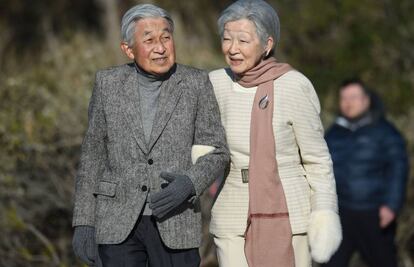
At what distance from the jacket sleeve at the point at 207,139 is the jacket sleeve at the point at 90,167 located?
435mm

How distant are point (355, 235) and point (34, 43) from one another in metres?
13.7

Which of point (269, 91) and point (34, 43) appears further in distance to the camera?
point (34, 43)

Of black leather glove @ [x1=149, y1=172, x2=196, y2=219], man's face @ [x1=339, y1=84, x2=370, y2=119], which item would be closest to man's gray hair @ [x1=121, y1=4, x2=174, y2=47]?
black leather glove @ [x1=149, y1=172, x2=196, y2=219]

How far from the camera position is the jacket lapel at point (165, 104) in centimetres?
461

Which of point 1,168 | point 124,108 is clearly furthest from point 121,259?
point 1,168

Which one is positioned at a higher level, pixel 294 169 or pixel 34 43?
pixel 34 43

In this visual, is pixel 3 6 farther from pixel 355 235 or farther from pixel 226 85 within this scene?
pixel 226 85

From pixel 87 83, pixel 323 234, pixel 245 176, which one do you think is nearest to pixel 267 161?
pixel 245 176

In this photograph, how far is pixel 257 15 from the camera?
472cm

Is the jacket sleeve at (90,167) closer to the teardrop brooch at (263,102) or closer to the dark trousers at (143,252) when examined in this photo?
the dark trousers at (143,252)

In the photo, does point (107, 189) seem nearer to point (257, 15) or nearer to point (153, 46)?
point (153, 46)

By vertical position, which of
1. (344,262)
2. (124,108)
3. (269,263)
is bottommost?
(344,262)

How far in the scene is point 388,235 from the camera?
24.2ft

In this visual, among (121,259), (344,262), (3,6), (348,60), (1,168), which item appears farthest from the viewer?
(3,6)
